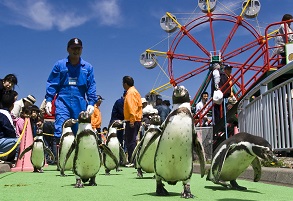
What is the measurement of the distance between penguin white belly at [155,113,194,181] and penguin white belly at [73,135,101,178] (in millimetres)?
1049

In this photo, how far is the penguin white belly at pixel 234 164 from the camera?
141 inches

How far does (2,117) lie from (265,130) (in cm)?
455

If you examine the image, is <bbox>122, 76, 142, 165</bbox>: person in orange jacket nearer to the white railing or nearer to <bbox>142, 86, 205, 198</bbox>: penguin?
the white railing

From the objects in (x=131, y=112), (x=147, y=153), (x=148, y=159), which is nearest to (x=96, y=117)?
(x=131, y=112)

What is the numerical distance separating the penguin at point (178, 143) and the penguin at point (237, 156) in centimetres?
55

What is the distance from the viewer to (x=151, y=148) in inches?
188

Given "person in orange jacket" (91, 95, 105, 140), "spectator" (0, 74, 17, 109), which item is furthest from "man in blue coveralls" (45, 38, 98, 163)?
"person in orange jacket" (91, 95, 105, 140)

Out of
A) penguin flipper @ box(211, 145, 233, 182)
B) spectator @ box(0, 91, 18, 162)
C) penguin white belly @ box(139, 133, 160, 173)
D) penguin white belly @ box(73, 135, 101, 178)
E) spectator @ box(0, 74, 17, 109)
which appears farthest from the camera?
spectator @ box(0, 74, 17, 109)

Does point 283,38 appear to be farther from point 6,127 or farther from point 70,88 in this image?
point 6,127

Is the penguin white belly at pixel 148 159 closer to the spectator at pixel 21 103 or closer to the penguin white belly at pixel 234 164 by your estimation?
the penguin white belly at pixel 234 164

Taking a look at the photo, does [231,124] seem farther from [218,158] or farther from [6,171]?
[218,158]

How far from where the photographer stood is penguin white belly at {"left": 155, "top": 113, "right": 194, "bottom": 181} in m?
3.07

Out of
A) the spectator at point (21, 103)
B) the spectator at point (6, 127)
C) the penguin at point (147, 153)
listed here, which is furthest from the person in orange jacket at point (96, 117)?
the penguin at point (147, 153)

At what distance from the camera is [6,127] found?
730cm
